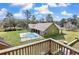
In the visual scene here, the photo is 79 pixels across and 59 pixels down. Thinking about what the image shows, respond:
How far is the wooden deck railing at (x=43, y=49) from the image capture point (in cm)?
218

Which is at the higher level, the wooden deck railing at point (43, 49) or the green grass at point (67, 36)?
the green grass at point (67, 36)

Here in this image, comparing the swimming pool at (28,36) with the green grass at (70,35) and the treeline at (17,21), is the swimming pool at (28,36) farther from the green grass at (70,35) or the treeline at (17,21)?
the green grass at (70,35)

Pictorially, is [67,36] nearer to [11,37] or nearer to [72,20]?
[72,20]

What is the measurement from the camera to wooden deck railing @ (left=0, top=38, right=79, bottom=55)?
2180 millimetres

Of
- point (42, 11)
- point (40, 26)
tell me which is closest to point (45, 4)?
point (42, 11)

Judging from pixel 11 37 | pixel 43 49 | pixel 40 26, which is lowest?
pixel 43 49

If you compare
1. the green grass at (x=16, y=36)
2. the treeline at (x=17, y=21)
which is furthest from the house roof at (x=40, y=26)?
the green grass at (x=16, y=36)

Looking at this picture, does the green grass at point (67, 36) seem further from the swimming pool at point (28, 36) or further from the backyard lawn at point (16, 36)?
the swimming pool at point (28, 36)

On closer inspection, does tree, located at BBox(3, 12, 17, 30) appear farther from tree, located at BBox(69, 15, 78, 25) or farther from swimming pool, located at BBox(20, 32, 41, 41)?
tree, located at BBox(69, 15, 78, 25)

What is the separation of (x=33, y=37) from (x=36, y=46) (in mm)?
106

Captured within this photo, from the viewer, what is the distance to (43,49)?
222 centimetres

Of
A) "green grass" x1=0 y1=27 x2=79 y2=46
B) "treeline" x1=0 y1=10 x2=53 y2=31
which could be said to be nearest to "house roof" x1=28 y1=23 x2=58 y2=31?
"treeline" x1=0 y1=10 x2=53 y2=31

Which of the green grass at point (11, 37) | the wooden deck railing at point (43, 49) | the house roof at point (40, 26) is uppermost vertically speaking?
the house roof at point (40, 26)

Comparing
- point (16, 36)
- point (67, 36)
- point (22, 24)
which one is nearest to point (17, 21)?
point (22, 24)
